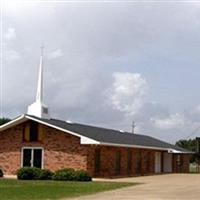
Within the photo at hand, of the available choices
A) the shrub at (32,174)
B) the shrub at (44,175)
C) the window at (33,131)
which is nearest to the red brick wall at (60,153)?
the window at (33,131)

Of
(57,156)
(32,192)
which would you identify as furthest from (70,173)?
(32,192)

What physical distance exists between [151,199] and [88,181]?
1260 cm

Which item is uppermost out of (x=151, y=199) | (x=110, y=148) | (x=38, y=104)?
(x=38, y=104)

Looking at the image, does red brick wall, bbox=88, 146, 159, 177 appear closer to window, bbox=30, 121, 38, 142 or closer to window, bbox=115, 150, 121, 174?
window, bbox=115, 150, 121, 174

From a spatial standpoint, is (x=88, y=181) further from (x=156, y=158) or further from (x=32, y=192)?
(x=156, y=158)

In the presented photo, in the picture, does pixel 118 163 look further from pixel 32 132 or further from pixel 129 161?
pixel 32 132

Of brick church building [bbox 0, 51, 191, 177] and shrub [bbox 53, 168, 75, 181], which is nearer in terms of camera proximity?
shrub [bbox 53, 168, 75, 181]

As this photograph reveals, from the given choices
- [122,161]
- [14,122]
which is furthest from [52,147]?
[122,161]

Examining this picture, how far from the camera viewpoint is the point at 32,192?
77.8ft

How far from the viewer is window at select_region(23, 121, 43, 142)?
3969cm

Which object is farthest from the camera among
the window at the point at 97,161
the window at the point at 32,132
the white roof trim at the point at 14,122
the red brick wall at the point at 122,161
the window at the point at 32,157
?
the window at the point at 32,132

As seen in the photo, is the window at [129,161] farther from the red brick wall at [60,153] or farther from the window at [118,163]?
the window at [118,163]

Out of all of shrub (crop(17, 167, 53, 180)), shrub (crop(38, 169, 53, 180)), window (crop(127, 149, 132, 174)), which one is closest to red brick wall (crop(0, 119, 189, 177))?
window (crop(127, 149, 132, 174))

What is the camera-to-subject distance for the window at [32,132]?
3969cm
